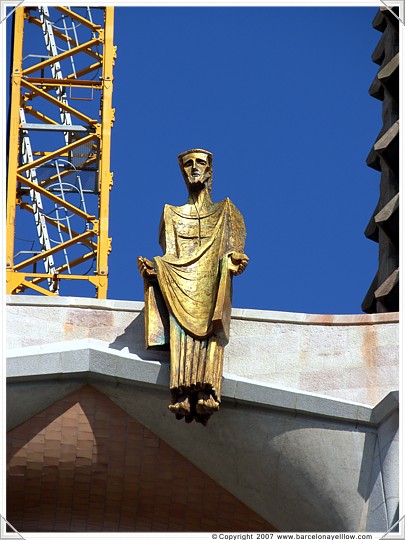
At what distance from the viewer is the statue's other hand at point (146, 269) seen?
30.3 metres

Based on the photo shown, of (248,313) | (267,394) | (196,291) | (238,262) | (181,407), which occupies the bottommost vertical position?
(181,407)

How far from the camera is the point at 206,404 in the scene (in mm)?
29484

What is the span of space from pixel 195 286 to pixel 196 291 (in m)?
0.09

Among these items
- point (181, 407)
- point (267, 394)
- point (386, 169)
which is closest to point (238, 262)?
point (267, 394)

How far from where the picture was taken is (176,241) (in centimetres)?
3111

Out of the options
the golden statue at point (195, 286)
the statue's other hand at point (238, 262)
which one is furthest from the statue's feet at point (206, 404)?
the statue's other hand at point (238, 262)

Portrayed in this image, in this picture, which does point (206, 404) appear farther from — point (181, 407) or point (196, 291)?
point (196, 291)

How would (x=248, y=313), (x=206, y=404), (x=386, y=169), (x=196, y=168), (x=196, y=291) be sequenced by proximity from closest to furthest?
(x=206, y=404) < (x=196, y=291) < (x=248, y=313) < (x=196, y=168) < (x=386, y=169)

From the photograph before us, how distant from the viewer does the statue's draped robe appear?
29.6 meters

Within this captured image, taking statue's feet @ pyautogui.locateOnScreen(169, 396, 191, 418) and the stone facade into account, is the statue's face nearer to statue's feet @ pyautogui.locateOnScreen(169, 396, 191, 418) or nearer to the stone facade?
the stone facade

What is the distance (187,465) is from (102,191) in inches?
448

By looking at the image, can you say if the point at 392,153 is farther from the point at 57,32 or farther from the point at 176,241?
the point at 176,241

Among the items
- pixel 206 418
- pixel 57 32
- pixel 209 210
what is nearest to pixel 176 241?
pixel 209 210

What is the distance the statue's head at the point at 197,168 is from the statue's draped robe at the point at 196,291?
38 centimetres
